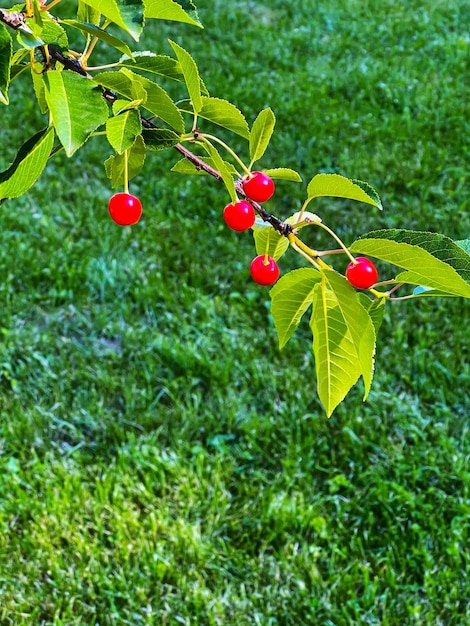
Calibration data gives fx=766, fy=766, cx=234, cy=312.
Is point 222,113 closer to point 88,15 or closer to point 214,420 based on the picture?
point 88,15

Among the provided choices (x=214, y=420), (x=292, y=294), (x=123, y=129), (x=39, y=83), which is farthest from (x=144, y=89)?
(x=214, y=420)

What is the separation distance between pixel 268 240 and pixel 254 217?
0.03 metres

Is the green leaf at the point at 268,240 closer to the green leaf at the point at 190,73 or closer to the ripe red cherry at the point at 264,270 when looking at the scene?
the ripe red cherry at the point at 264,270

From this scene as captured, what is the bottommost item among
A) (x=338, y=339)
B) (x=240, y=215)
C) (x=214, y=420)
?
(x=214, y=420)

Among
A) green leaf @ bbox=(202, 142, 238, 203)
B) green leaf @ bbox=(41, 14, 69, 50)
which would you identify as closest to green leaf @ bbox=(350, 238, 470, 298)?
green leaf @ bbox=(202, 142, 238, 203)

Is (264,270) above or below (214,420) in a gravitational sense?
above

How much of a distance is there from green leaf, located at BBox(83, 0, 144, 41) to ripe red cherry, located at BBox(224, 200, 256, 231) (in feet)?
0.64

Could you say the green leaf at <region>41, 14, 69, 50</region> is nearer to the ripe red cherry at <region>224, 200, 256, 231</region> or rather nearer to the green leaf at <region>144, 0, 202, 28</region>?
the green leaf at <region>144, 0, 202, 28</region>

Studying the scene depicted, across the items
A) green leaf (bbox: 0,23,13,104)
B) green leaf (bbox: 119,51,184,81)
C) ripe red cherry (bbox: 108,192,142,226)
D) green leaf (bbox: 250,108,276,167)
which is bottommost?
ripe red cherry (bbox: 108,192,142,226)

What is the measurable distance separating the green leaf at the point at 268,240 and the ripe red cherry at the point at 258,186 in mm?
52

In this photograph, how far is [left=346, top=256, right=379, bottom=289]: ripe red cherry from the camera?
2.52ft

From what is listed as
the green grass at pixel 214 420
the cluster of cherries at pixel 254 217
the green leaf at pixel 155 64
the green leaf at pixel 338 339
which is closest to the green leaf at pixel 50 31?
the green leaf at pixel 155 64

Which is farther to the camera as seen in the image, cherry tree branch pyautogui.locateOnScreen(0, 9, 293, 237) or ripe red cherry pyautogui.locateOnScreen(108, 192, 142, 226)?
ripe red cherry pyautogui.locateOnScreen(108, 192, 142, 226)

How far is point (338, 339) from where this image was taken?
805mm
